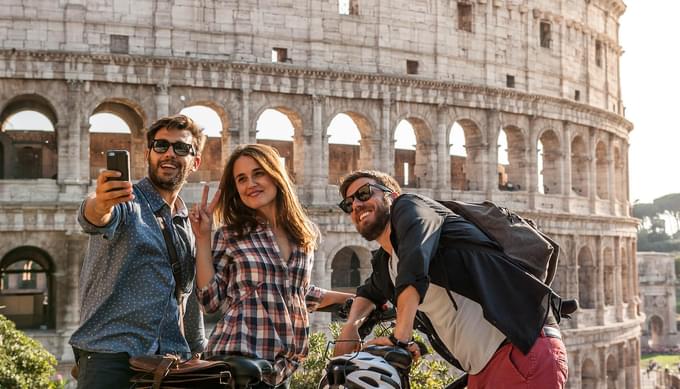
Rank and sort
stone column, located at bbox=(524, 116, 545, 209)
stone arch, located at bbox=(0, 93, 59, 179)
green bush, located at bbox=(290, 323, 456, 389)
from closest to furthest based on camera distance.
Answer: green bush, located at bbox=(290, 323, 456, 389)
stone arch, located at bbox=(0, 93, 59, 179)
stone column, located at bbox=(524, 116, 545, 209)

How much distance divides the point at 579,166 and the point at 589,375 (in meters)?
7.40

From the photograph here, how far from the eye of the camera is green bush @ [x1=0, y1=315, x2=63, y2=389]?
13797mm

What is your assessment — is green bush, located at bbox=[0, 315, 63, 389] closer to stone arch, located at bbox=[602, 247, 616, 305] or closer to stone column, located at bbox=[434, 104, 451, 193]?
stone column, located at bbox=[434, 104, 451, 193]

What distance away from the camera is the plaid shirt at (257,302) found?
4422 millimetres

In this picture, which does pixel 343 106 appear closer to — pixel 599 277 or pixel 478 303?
pixel 599 277

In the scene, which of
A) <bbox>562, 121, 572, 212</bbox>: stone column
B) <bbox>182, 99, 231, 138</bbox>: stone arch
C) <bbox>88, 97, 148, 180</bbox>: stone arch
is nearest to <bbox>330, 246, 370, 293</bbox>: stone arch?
<bbox>562, 121, 572, 212</bbox>: stone column

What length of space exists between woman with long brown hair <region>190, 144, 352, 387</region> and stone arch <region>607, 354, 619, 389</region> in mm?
28462

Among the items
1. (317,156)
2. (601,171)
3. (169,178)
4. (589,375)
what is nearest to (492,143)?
(317,156)

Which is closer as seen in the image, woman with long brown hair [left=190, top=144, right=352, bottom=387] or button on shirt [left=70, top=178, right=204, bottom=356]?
button on shirt [left=70, top=178, right=204, bottom=356]

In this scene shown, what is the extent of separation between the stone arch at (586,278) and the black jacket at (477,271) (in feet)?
86.9

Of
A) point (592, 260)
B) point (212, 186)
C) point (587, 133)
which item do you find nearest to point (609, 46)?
point (587, 133)

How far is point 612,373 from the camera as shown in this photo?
30828mm

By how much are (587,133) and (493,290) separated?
27.2m

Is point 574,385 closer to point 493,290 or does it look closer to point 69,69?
point 69,69
